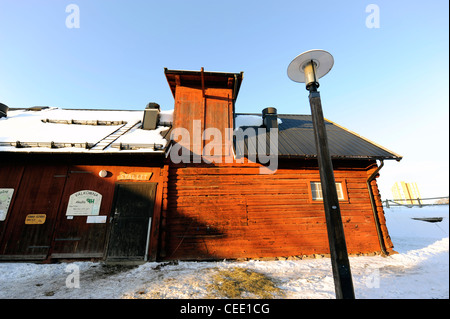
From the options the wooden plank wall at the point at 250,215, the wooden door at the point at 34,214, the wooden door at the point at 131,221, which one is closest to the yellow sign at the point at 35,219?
the wooden door at the point at 34,214

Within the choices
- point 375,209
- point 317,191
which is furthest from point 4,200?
point 375,209

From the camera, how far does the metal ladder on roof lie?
6957 millimetres

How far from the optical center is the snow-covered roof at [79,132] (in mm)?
6895

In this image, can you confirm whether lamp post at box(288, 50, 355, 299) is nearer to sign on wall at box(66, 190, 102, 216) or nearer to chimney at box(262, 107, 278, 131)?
chimney at box(262, 107, 278, 131)

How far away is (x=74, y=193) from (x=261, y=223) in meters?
7.12

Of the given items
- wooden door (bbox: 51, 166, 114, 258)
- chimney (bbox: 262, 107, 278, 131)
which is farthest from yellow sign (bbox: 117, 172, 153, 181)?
chimney (bbox: 262, 107, 278, 131)

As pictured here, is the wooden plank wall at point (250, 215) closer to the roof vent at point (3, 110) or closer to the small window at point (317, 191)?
the small window at point (317, 191)

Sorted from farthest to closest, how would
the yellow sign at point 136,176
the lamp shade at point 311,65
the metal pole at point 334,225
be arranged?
the yellow sign at point 136,176, the lamp shade at point 311,65, the metal pole at point 334,225

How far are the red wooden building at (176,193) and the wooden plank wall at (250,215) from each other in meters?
0.04

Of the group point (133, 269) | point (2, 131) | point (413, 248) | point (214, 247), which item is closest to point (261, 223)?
point (214, 247)

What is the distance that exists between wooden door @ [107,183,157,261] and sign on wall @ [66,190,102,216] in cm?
67

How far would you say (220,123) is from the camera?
8.55 m

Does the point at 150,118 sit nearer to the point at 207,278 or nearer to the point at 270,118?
the point at 270,118
